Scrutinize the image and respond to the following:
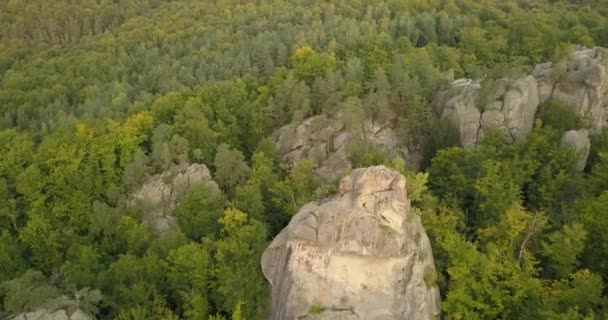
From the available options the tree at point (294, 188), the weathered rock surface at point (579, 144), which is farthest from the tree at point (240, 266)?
the weathered rock surface at point (579, 144)

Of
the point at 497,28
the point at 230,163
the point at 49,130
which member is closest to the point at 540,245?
the point at 230,163

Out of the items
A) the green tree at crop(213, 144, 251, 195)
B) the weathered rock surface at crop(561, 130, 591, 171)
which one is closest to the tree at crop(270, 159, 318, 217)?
the green tree at crop(213, 144, 251, 195)

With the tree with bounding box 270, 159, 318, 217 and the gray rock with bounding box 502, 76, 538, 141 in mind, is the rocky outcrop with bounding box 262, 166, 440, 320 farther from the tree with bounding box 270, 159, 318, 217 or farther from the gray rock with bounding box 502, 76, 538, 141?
the gray rock with bounding box 502, 76, 538, 141

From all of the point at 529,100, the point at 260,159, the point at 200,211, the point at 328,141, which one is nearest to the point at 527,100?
the point at 529,100

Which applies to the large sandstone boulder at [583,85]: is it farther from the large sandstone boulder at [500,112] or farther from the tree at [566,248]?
the tree at [566,248]

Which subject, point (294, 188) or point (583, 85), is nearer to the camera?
point (294, 188)

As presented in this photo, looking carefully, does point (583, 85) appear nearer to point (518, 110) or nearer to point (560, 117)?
point (560, 117)
